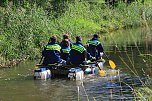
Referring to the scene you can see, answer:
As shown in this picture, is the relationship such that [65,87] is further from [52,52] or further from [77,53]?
[52,52]

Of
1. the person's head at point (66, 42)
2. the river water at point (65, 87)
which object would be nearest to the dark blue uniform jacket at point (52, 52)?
the person's head at point (66, 42)

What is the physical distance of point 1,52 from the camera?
16.6 meters

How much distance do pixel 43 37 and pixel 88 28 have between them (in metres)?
10.9

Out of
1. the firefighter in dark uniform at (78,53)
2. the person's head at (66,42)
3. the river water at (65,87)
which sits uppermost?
the person's head at (66,42)

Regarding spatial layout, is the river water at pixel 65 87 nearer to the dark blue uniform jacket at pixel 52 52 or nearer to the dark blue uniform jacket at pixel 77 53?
the dark blue uniform jacket at pixel 77 53

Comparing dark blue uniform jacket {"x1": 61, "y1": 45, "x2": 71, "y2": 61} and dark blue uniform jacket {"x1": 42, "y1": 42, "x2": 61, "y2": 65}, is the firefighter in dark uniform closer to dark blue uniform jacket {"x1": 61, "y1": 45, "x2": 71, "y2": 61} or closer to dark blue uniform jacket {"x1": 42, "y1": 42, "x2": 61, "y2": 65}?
dark blue uniform jacket {"x1": 42, "y1": 42, "x2": 61, "y2": 65}

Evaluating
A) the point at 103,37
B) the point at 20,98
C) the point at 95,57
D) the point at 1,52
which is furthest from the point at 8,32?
the point at 103,37

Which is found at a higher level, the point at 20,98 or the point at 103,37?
the point at 103,37

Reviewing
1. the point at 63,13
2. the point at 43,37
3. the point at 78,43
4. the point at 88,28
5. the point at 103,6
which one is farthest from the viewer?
the point at 103,6

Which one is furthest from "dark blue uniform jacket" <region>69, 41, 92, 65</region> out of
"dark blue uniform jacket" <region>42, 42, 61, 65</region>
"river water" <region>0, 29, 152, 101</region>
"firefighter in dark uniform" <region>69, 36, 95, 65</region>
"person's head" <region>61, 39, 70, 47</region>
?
"person's head" <region>61, 39, 70, 47</region>

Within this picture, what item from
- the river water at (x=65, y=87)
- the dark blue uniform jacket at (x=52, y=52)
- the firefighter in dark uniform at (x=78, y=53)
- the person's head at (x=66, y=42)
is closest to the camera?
the river water at (x=65, y=87)

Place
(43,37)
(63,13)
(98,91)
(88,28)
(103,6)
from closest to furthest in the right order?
1. (98,91)
2. (43,37)
3. (63,13)
4. (88,28)
5. (103,6)

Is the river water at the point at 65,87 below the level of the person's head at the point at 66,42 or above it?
below

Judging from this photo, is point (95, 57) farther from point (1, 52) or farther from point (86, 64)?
point (1, 52)
